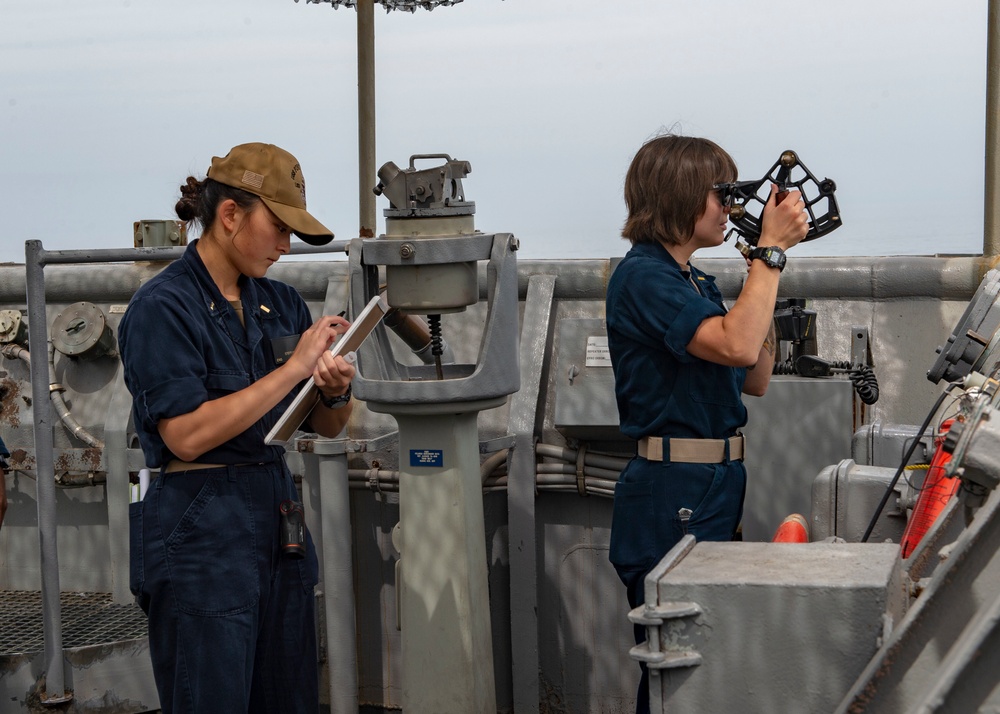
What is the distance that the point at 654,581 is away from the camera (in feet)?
5.18

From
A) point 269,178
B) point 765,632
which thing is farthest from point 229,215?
point 765,632

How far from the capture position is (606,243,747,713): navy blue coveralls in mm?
2408

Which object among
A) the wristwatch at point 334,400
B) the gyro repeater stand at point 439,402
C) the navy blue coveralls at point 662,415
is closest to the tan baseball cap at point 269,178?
the wristwatch at point 334,400

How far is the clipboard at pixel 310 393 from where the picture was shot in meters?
2.16

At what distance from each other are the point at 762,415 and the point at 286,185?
1696mm

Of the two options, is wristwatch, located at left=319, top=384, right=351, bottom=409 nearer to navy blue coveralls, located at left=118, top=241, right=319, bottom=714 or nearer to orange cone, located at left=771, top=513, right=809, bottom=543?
navy blue coveralls, located at left=118, top=241, right=319, bottom=714

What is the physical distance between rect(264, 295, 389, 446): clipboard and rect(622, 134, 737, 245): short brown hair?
593mm

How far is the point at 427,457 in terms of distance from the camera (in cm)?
289

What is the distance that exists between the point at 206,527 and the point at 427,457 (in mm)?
801

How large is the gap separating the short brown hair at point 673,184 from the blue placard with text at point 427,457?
0.73 m

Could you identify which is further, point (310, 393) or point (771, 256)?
point (771, 256)

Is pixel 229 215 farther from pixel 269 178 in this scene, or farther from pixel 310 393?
pixel 310 393

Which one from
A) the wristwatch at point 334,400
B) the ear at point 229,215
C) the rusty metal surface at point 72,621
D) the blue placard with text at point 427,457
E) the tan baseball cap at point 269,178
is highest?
the tan baseball cap at point 269,178

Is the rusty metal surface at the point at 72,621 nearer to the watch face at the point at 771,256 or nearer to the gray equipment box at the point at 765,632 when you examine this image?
the watch face at the point at 771,256
